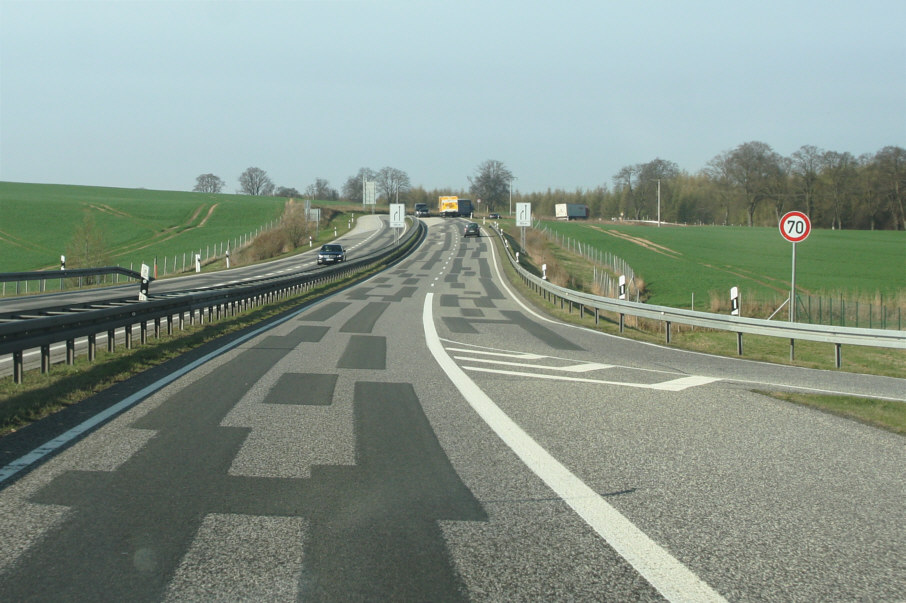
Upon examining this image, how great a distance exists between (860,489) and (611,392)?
452 centimetres

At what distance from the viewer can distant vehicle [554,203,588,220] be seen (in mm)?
141250

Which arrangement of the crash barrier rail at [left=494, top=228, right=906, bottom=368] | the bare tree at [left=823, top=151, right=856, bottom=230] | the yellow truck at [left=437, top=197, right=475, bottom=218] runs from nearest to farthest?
the crash barrier rail at [left=494, top=228, right=906, bottom=368]
the bare tree at [left=823, top=151, right=856, bottom=230]
the yellow truck at [left=437, top=197, right=475, bottom=218]

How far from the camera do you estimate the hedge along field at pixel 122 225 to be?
7344 centimetres

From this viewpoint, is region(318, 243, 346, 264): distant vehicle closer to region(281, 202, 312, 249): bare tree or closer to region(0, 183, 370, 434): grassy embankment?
region(0, 183, 370, 434): grassy embankment

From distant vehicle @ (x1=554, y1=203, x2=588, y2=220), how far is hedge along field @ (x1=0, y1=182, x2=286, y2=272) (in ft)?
163

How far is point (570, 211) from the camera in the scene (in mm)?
141625

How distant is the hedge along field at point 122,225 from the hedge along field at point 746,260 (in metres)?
42.5

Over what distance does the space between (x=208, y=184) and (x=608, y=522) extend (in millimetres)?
194663

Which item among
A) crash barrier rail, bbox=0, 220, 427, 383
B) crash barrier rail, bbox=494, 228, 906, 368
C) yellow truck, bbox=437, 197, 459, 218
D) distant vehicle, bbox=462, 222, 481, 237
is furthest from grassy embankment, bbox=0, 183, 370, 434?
distant vehicle, bbox=462, 222, 481, 237

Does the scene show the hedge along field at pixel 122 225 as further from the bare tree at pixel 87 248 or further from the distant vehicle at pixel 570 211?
the distant vehicle at pixel 570 211

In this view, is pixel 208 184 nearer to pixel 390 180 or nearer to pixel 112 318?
pixel 390 180

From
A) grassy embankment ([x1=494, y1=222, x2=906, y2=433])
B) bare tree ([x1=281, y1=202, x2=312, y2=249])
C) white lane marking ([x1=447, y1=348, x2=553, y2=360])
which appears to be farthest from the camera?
bare tree ([x1=281, y1=202, x2=312, y2=249])

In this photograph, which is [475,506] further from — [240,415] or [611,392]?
[611,392]

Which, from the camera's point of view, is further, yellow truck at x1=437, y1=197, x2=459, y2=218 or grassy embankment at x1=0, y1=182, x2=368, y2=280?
yellow truck at x1=437, y1=197, x2=459, y2=218
